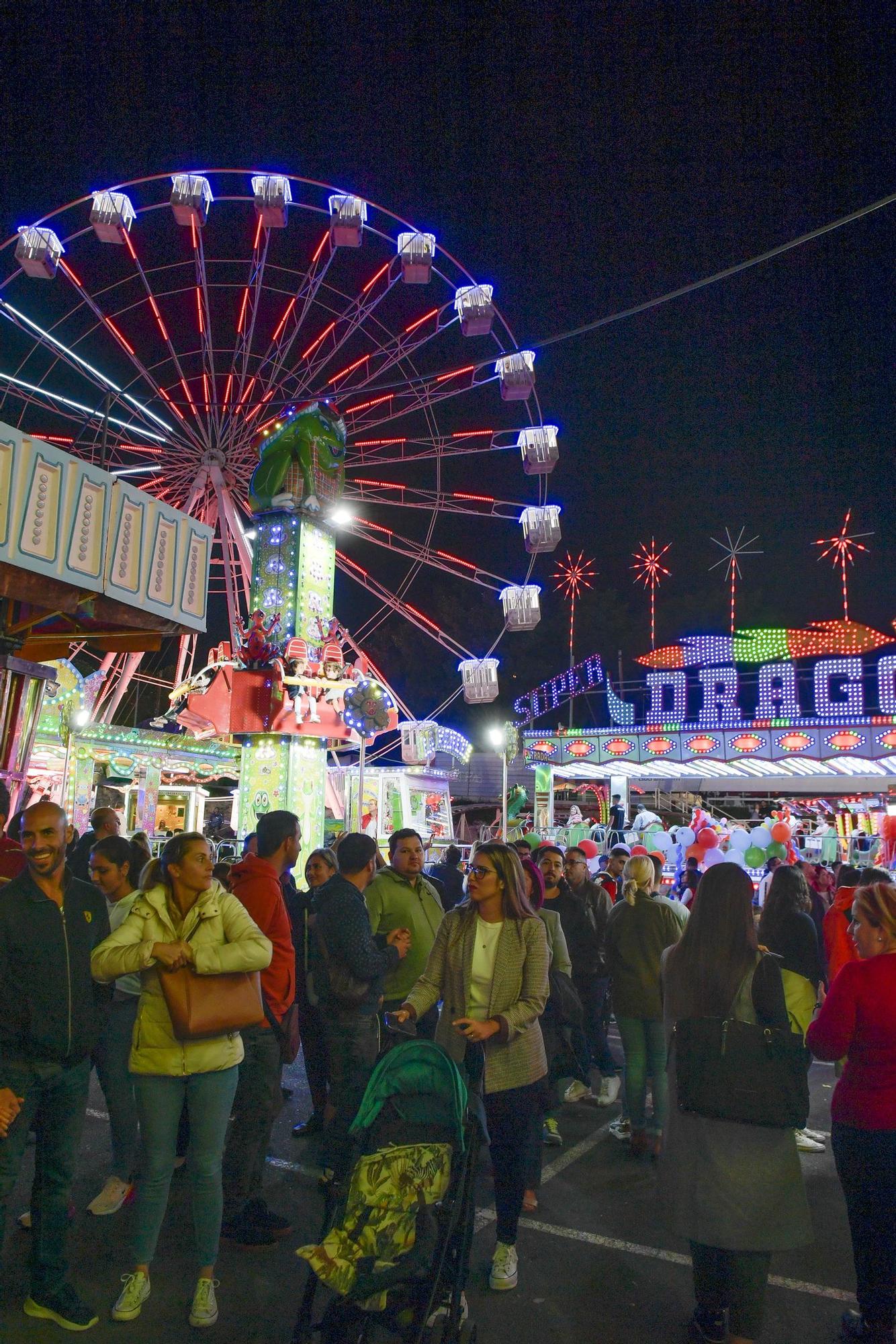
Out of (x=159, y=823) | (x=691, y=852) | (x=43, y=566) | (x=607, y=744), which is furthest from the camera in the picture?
(x=159, y=823)

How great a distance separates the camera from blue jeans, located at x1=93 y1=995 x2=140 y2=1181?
446 centimetres

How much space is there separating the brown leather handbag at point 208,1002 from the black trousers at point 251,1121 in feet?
2.46

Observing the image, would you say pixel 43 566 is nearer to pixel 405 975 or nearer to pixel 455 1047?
pixel 405 975

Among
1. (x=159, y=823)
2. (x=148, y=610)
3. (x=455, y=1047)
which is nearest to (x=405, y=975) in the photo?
(x=455, y=1047)

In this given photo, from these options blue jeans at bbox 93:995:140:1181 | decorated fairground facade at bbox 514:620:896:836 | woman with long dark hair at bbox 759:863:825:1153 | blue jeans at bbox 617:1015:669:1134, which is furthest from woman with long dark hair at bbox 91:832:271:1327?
decorated fairground facade at bbox 514:620:896:836

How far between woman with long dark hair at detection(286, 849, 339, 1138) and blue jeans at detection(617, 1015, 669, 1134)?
185 centimetres

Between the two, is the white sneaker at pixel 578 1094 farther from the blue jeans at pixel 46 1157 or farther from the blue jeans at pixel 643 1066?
the blue jeans at pixel 46 1157

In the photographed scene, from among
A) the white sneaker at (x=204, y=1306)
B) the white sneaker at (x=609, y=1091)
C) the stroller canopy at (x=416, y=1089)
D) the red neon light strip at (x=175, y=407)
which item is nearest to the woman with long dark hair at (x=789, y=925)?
the white sneaker at (x=609, y=1091)

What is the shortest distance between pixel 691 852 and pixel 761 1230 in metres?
11.1

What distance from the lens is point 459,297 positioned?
16859 mm

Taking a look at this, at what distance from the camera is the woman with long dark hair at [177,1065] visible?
10.9 ft

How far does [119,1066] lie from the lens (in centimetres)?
455

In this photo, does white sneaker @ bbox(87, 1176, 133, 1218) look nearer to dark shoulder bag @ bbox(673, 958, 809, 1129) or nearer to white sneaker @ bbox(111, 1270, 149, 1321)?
white sneaker @ bbox(111, 1270, 149, 1321)

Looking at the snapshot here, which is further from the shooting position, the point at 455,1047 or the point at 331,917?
the point at 331,917
